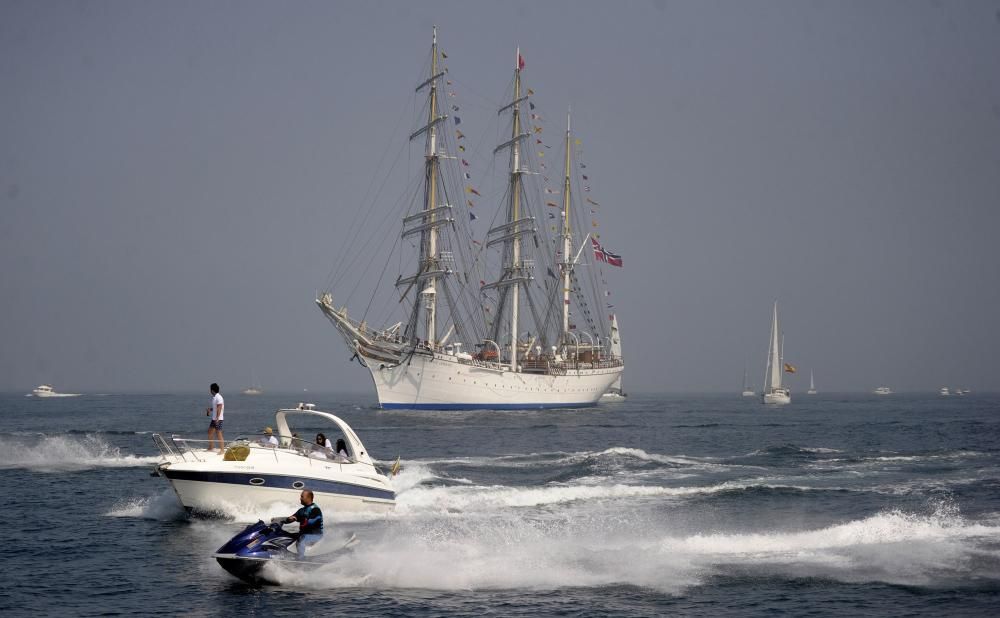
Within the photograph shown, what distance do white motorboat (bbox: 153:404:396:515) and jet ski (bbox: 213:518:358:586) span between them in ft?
19.5

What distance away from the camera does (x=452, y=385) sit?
3627 inches

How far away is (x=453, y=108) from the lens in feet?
323

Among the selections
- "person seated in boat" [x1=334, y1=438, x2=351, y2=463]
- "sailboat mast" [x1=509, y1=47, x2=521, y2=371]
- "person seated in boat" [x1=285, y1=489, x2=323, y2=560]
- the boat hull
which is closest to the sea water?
the boat hull

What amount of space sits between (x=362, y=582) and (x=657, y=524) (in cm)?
923

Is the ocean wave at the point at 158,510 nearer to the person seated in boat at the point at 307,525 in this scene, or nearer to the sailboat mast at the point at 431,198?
the person seated in boat at the point at 307,525

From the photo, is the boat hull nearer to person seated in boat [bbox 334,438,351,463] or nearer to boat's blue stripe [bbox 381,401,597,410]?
person seated in boat [bbox 334,438,351,463]

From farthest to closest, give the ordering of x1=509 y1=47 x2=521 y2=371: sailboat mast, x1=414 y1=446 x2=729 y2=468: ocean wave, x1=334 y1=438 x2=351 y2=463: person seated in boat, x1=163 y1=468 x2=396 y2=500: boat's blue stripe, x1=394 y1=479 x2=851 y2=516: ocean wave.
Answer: x1=509 y1=47 x2=521 y2=371: sailboat mast → x1=414 y1=446 x2=729 y2=468: ocean wave → x1=394 y1=479 x2=851 y2=516: ocean wave → x1=334 y1=438 x2=351 y2=463: person seated in boat → x1=163 y1=468 x2=396 y2=500: boat's blue stripe

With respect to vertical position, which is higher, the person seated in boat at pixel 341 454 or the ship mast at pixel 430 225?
the ship mast at pixel 430 225

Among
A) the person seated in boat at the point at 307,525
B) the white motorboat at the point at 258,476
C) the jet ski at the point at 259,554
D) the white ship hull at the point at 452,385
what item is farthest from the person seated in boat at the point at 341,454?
the white ship hull at the point at 452,385

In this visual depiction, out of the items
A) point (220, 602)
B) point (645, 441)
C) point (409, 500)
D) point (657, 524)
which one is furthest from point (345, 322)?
point (220, 602)

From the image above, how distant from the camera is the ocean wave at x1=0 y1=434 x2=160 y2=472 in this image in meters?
39.5

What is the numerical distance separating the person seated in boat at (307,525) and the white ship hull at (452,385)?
7099 cm

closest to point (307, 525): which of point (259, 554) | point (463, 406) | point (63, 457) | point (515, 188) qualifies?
point (259, 554)

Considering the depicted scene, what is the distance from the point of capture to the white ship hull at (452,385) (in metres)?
90.2
